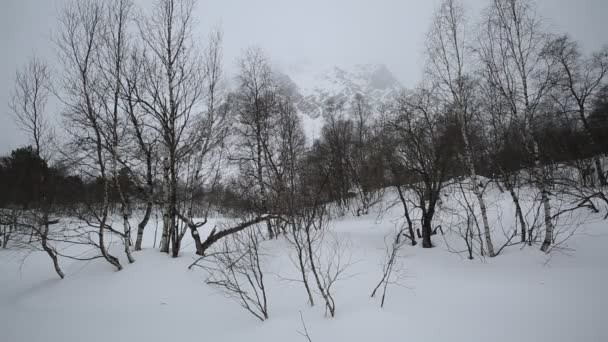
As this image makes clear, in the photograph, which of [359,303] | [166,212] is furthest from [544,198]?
[166,212]

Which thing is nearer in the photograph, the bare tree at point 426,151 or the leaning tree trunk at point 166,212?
the leaning tree trunk at point 166,212

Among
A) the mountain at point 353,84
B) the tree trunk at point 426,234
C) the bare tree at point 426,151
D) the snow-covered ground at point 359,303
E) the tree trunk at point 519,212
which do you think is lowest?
the snow-covered ground at point 359,303

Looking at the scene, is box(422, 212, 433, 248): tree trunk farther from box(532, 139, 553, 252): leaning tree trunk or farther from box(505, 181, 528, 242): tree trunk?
box(532, 139, 553, 252): leaning tree trunk

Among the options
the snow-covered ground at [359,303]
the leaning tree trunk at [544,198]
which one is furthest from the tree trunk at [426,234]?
the leaning tree trunk at [544,198]

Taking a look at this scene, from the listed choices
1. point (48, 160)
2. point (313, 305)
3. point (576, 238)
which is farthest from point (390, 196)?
point (48, 160)

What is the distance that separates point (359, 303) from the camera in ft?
16.5

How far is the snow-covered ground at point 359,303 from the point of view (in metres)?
4.04

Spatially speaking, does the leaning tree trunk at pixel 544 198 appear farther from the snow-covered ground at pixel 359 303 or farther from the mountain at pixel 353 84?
the mountain at pixel 353 84

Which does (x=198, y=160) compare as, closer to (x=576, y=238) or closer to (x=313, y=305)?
(x=313, y=305)

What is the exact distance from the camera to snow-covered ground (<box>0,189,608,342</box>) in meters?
4.04

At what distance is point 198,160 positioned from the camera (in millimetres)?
7914

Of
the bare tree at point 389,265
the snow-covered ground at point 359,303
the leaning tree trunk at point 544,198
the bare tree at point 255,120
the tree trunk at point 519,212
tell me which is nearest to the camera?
the snow-covered ground at point 359,303

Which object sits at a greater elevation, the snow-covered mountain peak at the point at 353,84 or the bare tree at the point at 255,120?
the snow-covered mountain peak at the point at 353,84

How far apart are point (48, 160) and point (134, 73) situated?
619 cm
